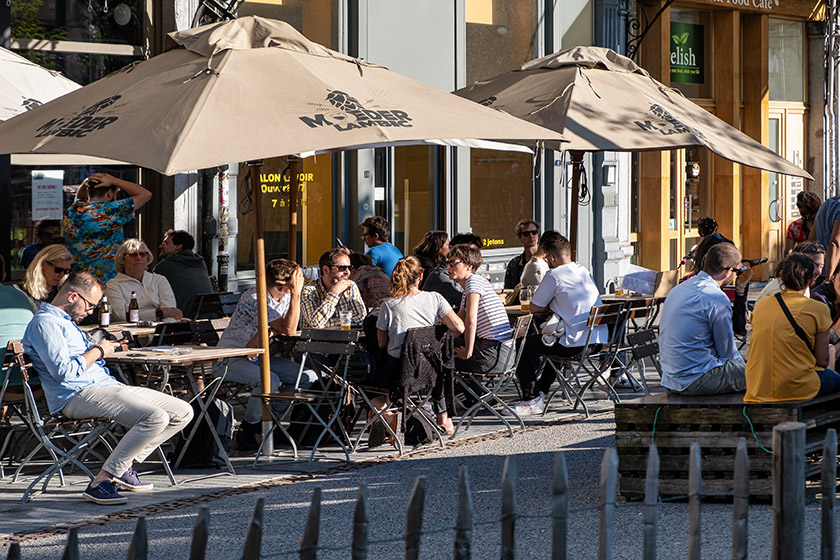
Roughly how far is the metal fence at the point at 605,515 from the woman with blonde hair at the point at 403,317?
469 centimetres

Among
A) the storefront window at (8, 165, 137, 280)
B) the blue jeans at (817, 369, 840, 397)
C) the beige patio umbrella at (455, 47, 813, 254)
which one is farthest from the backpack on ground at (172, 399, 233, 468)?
the storefront window at (8, 165, 137, 280)

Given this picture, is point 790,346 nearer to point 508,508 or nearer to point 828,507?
point 828,507

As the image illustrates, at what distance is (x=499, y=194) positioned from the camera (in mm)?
16281

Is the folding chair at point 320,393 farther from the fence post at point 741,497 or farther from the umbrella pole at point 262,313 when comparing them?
the fence post at point 741,497

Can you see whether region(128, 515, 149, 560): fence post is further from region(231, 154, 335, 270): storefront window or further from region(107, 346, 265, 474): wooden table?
region(231, 154, 335, 270): storefront window

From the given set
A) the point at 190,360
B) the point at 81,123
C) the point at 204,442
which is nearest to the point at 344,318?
the point at 204,442

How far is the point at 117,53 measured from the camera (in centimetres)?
1217

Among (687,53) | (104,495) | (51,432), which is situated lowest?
(104,495)

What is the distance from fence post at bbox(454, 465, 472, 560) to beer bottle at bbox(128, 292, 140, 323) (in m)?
6.64

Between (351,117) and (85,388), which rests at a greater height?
(351,117)

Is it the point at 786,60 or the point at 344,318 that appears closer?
the point at 344,318

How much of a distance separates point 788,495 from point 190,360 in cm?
455

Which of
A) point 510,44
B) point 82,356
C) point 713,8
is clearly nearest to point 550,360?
point 82,356

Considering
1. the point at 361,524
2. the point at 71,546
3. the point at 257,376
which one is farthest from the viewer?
the point at 257,376
